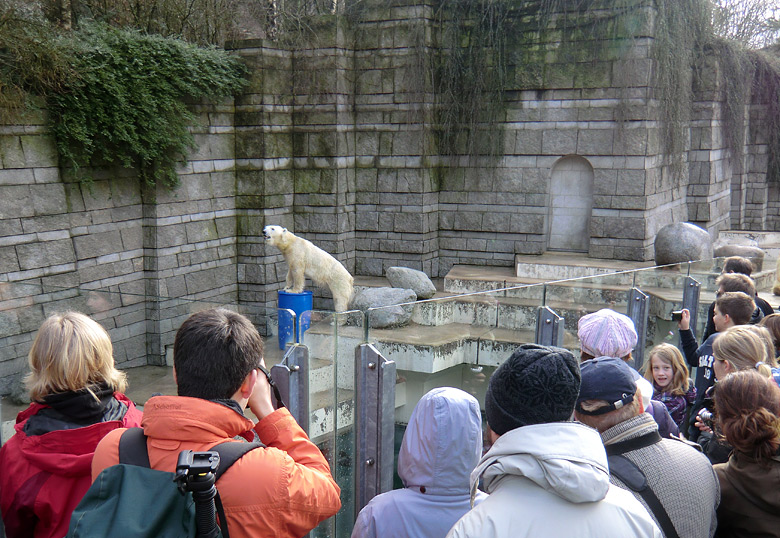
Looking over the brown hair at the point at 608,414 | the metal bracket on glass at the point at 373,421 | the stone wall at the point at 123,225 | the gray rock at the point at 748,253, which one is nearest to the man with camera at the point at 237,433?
the brown hair at the point at 608,414

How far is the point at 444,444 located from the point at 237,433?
60 centimetres

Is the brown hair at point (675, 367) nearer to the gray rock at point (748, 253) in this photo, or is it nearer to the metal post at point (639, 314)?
the metal post at point (639, 314)

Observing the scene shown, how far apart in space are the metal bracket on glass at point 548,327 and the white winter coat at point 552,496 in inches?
116

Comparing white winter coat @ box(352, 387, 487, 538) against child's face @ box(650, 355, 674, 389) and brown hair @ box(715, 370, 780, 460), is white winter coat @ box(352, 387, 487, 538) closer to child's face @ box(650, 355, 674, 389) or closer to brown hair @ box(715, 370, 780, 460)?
brown hair @ box(715, 370, 780, 460)

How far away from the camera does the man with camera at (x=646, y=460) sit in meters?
2.12

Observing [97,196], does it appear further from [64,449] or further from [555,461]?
[555,461]

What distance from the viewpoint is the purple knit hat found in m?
3.37

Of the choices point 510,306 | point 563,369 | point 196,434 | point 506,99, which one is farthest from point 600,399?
point 506,99

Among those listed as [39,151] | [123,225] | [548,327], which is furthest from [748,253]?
[39,151]

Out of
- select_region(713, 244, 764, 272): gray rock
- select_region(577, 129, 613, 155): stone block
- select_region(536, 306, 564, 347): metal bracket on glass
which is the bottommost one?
select_region(713, 244, 764, 272): gray rock

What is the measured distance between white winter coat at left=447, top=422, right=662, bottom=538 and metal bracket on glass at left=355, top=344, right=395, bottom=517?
5.47ft

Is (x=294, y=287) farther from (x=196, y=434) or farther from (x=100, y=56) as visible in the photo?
(x=196, y=434)

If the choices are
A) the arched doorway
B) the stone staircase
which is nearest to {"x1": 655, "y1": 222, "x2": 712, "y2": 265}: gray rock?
the arched doorway

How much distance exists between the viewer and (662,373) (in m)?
3.97
